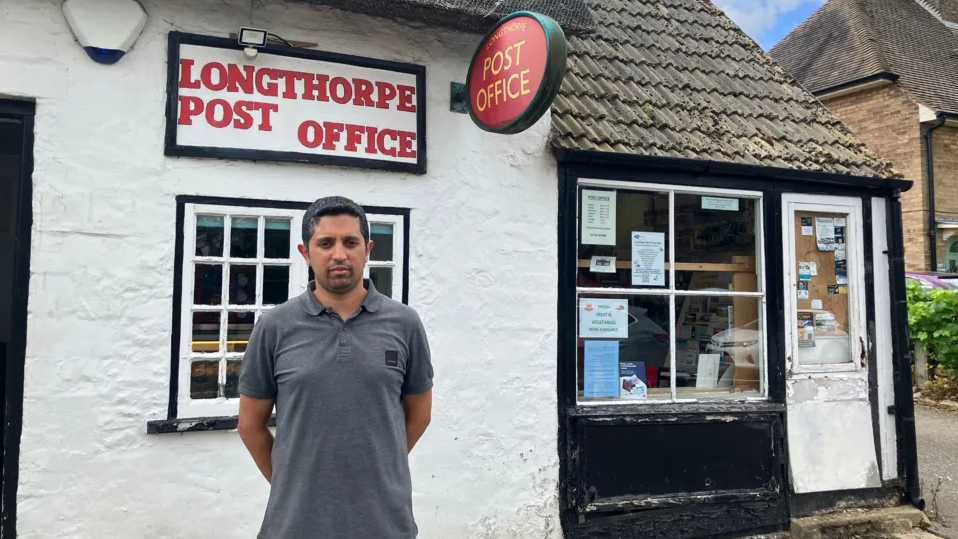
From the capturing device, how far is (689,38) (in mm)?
→ 6219

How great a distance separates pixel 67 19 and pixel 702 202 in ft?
13.9

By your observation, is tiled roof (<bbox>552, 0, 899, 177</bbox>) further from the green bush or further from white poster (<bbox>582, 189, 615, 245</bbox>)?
the green bush

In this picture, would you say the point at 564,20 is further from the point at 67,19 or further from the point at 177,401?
the point at 177,401

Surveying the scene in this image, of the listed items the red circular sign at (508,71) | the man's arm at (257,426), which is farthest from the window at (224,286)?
the man's arm at (257,426)

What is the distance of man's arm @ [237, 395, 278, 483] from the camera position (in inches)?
90.7

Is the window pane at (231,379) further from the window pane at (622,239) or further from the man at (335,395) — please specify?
the window pane at (622,239)

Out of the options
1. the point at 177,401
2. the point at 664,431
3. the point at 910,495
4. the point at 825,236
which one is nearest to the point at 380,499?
the point at 177,401

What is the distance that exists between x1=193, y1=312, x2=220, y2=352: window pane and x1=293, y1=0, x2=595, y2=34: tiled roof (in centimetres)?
197

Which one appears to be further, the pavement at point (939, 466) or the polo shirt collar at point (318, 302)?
the pavement at point (939, 466)

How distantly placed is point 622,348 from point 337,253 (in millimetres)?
3068

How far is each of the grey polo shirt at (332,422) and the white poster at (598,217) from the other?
274 cm

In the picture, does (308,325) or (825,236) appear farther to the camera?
(825,236)

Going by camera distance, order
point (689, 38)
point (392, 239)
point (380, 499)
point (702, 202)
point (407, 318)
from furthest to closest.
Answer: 1. point (689, 38)
2. point (702, 202)
3. point (392, 239)
4. point (407, 318)
5. point (380, 499)

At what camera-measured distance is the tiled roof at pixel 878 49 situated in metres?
16.6
